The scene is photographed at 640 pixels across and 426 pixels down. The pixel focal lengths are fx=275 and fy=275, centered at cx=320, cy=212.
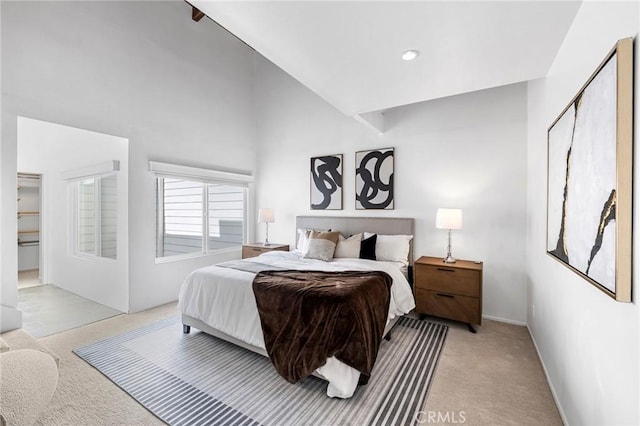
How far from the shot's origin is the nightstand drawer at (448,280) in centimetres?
286

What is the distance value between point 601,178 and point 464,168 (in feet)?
7.50

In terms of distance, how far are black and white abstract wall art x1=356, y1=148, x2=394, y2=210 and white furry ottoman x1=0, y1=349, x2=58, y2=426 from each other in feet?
11.4

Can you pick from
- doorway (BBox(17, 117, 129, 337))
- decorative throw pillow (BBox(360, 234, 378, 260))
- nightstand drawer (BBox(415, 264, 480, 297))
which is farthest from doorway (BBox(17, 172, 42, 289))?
nightstand drawer (BBox(415, 264, 480, 297))

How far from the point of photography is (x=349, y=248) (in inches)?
142

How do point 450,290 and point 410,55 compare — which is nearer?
point 410,55

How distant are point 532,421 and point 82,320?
4.35 meters

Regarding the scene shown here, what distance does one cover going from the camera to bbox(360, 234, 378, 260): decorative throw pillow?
3545 millimetres

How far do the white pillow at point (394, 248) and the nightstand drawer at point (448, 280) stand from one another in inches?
12.9

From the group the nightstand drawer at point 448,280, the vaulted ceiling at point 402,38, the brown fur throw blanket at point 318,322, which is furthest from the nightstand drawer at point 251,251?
the vaulted ceiling at point 402,38

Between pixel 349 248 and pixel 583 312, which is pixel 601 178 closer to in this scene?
pixel 583 312

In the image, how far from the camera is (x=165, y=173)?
376 cm

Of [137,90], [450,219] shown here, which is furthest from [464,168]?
[137,90]

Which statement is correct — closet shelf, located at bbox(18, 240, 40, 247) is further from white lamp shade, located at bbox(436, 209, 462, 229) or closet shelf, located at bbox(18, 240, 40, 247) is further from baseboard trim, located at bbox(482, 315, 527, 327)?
baseboard trim, located at bbox(482, 315, 527, 327)

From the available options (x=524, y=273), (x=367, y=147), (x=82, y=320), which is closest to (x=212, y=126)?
(x=367, y=147)
